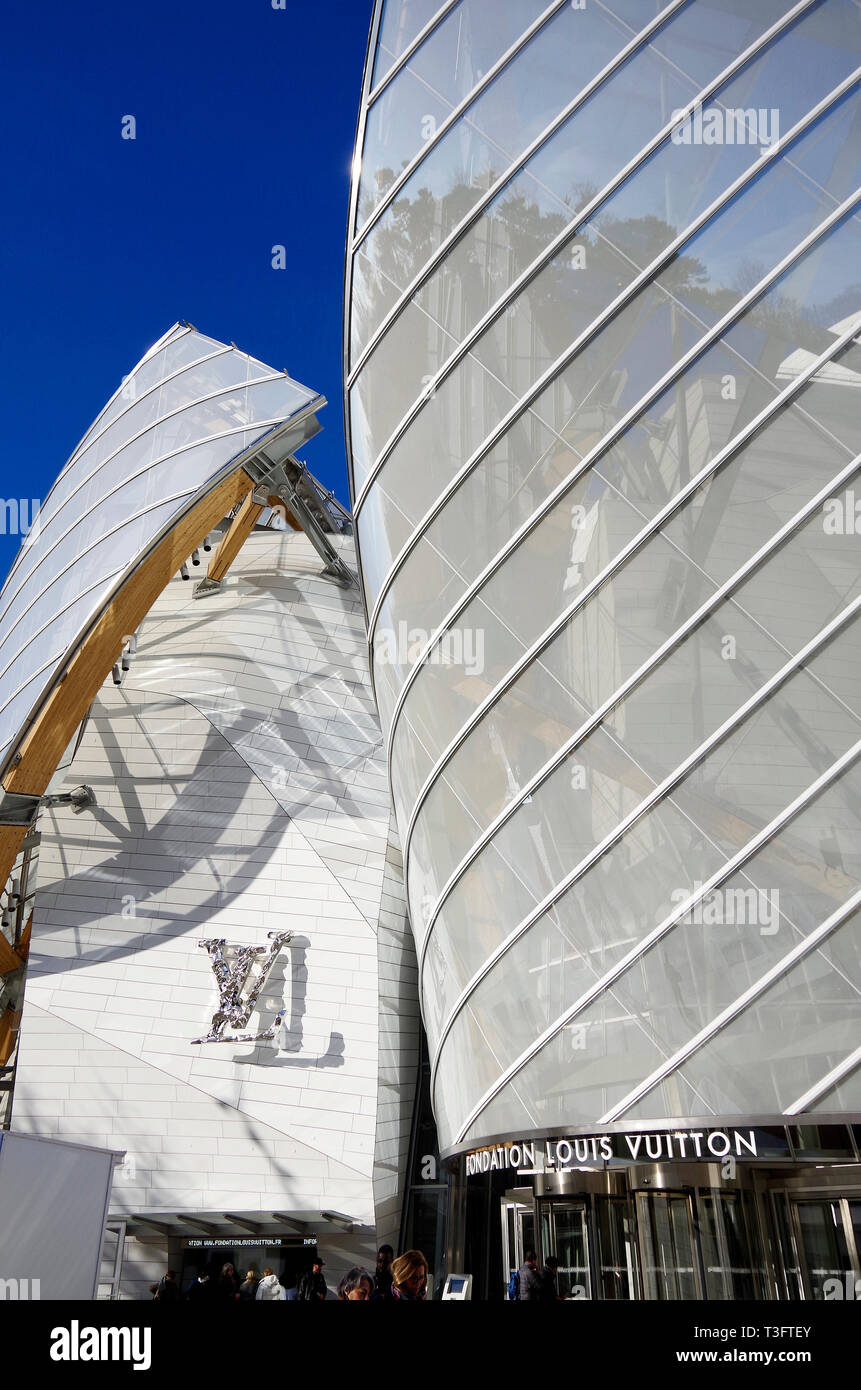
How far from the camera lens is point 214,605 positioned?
81.9 ft

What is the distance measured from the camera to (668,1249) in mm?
11562

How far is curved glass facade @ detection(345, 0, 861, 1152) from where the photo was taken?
1058 centimetres

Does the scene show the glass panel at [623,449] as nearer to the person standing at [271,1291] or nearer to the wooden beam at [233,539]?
the person standing at [271,1291]

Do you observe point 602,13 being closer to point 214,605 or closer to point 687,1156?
point 687,1156

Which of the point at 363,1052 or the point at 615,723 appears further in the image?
the point at 363,1052

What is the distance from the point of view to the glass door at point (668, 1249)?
445 inches

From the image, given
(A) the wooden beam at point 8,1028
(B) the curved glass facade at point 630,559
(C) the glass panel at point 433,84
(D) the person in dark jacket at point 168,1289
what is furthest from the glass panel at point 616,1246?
(A) the wooden beam at point 8,1028

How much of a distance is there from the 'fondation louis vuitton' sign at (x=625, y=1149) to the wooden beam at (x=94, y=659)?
10.6 meters

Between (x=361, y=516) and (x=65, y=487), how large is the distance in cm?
1292

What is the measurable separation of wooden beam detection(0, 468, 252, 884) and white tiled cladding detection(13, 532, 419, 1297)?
3.23 meters

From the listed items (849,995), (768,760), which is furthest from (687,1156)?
(768,760)

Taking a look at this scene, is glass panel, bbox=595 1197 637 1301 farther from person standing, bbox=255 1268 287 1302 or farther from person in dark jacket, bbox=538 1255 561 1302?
person standing, bbox=255 1268 287 1302
